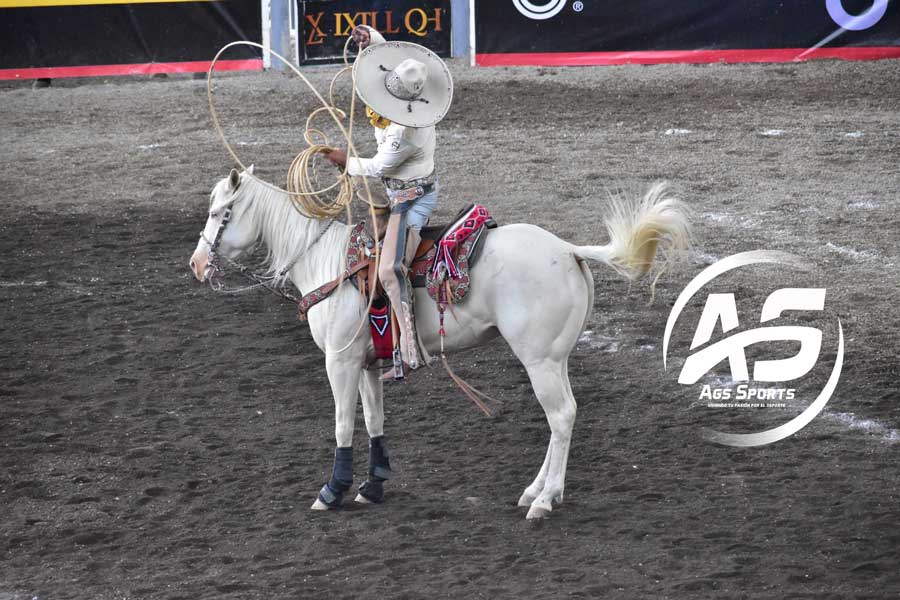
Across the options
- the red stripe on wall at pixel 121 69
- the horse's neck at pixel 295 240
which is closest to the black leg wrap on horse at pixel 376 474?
the horse's neck at pixel 295 240

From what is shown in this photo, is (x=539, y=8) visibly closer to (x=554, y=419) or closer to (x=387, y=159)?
(x=387, y=159)

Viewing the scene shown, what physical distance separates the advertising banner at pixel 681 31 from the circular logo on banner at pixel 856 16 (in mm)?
14

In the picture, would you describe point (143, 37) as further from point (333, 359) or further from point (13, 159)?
point (333, 359)

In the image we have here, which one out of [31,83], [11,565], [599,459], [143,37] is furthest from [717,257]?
[31,83]

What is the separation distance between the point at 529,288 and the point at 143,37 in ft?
44.5

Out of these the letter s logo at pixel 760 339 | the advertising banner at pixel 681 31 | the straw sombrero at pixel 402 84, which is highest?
the advertising banner at pixel 681 31

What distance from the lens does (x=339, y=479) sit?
7297 millimetres

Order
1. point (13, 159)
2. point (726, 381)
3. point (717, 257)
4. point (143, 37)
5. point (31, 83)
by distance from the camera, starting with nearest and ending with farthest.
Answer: point (726, 381) < point (717, 257) < point (13, 159) < point (143, 37) < point (31, 83)

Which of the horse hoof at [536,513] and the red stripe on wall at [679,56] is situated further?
the red stripe on wall at [679,56]

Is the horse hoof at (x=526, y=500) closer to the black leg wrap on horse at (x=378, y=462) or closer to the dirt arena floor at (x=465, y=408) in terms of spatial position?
the dirt arena floor at (x=465, y=408)

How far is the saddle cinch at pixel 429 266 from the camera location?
713cm

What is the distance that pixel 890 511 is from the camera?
693cm

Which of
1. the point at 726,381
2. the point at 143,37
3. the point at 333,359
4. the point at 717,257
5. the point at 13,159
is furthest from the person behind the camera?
the point at 143,37

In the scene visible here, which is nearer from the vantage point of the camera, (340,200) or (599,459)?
(340,200)
